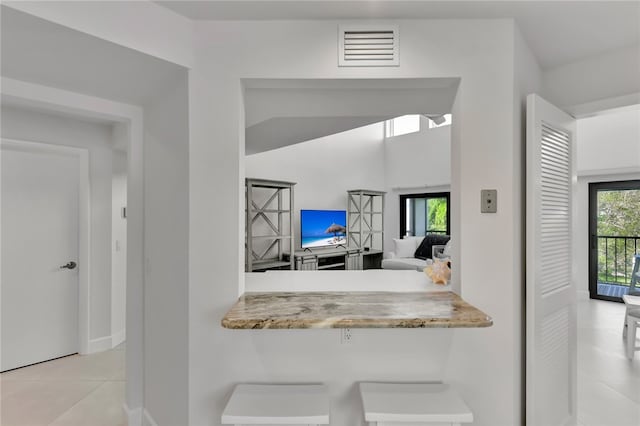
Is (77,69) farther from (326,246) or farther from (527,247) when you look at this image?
(326,246)

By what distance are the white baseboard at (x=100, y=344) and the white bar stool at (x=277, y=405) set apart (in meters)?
2.39

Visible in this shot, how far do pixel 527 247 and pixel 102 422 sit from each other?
110 inches

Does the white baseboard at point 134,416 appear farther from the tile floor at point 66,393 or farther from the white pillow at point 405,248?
the white pillow at point 405,248

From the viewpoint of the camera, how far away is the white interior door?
8.72 feet

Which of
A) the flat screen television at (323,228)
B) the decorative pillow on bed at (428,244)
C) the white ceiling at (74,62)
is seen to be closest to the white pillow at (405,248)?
the decorative pillow on bed at (428,244)

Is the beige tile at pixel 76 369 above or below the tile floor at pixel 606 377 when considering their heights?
below

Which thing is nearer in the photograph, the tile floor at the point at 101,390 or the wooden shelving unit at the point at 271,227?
the tile floor at the point at 101,390

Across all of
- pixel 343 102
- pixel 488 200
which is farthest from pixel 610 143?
pixel 343 102

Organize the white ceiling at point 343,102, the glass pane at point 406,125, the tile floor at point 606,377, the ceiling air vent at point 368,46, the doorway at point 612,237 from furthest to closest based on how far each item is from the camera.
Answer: the glass pane at point 406,125, the doorway at point 612,237, the tile floor at point 606,377, the white ceiling at point 343,102, the ceiling air vent at point 368,46

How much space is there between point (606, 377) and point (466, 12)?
3049mm

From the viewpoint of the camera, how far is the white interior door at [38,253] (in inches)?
105

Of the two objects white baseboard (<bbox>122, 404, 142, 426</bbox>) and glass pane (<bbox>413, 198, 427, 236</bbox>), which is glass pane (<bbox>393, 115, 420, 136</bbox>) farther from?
white baseboard (<bbox>122, 404, 142, 426</bbox>)

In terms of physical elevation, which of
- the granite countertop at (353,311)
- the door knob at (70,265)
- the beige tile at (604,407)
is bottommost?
the beige tile at (604,407)

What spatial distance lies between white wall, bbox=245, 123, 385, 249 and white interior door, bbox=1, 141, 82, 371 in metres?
2.56
